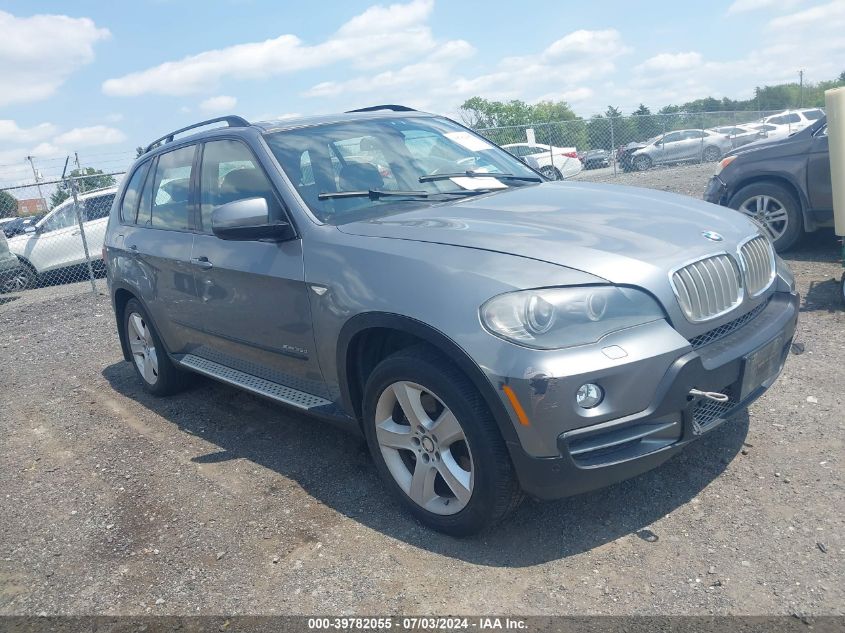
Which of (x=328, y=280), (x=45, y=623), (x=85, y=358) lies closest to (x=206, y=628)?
(x=45, y=623)

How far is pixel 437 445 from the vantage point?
3.09 meters

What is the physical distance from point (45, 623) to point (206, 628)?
0.76 m

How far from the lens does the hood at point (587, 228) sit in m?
2.91

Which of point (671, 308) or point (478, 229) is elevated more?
point (478, 229)

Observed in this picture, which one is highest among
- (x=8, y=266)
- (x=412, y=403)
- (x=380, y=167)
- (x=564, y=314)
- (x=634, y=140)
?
(x=634, y=140)

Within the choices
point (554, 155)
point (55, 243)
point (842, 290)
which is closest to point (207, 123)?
point (842, 290)

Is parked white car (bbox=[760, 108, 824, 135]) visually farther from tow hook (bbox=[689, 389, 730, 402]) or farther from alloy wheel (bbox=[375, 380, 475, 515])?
alloy wheel (bbox=[375, 380, 475, 515])

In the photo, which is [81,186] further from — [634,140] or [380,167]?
[634,140]

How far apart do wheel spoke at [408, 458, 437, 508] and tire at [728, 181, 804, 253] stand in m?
5.56

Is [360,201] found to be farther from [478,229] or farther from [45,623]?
[45,623]

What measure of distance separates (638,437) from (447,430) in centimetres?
76

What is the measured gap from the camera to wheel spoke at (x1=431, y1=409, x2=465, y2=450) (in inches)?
117

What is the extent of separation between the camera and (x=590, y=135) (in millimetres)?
21812

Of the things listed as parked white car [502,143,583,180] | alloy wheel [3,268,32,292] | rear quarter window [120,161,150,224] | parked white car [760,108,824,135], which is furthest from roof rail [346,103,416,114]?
parked white car [760,108,824,135]
